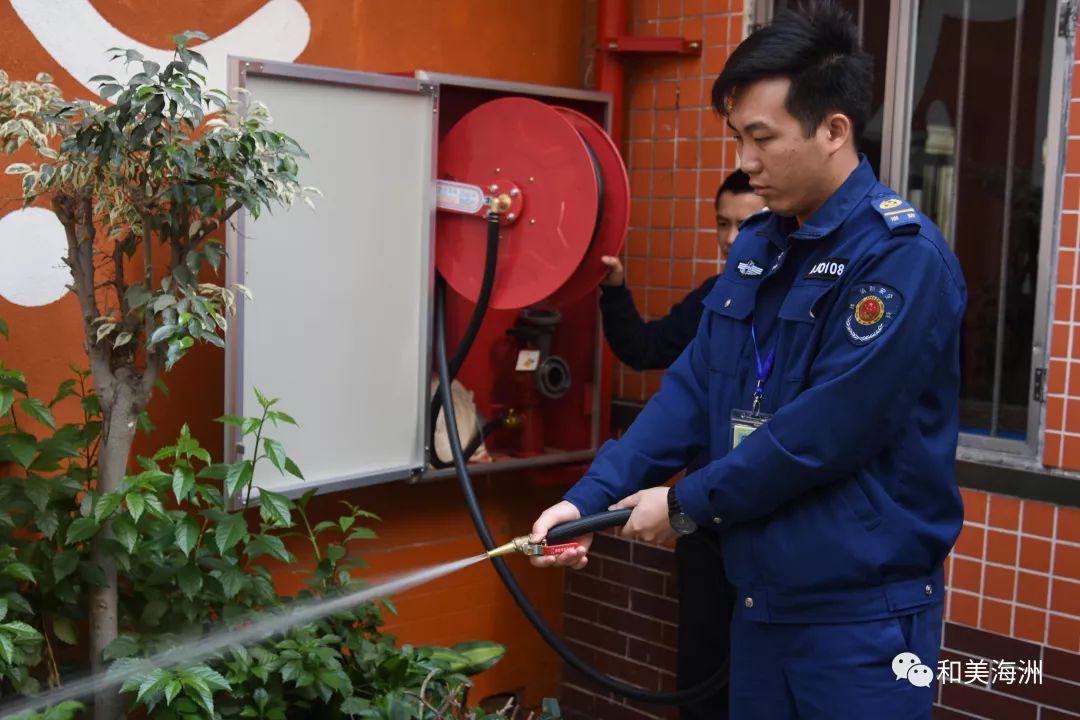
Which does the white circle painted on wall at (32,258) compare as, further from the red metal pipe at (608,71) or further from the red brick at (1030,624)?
the red brick at (1030,624)

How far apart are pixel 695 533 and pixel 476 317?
0.94 metres

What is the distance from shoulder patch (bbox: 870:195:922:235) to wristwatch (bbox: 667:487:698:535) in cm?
68

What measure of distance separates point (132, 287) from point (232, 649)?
87 cm

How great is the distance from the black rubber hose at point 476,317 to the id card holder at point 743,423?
1.21 m

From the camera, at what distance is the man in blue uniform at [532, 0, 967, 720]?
7.61 ft

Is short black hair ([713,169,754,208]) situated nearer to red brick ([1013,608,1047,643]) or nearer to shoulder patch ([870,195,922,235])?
shoulder patch ([870,195,922,235])

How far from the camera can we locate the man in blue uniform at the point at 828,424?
7.61 feet

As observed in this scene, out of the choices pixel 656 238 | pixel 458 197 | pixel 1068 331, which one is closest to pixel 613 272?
pixel 458 197

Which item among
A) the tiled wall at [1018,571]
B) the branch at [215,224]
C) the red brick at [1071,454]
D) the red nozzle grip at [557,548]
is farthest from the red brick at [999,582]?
the branch at [215,224]

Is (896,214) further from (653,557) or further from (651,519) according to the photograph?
(653,557)

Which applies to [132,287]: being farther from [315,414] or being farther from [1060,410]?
[1060,410]

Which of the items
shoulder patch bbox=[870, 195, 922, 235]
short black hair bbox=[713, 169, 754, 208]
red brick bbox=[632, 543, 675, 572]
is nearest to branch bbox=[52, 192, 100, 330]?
shoulder patch bbox=[870, 195, 922, 235]

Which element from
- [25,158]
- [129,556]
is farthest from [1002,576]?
[25,158]

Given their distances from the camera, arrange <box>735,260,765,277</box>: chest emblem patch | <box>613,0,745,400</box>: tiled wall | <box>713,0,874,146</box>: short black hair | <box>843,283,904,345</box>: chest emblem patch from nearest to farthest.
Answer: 1. <box>843,283,904,345</box>: chest emblem patch
2. <box>713,0,874,146</box>: short black hair
3. <box>735,260,765,277</box>: chest emblem patch
4. <box>613,0,745,400</box>: tiled wall
